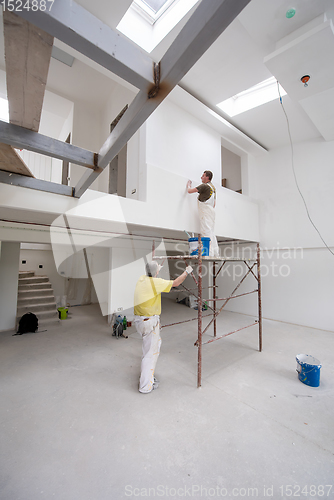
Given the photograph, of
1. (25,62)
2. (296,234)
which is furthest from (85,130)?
(296,234)

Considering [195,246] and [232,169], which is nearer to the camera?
[195,246]

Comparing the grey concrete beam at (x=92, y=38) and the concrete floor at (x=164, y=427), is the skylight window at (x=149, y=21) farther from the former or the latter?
the concrete floor at (x=164, y=427)

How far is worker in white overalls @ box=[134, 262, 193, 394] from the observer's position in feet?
A: 7.75

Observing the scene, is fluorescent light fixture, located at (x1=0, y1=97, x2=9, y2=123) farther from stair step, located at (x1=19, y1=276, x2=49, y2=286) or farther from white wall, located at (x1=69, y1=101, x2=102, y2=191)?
stair step, located at (x1=19, y1=276, x2=49, y2=286)

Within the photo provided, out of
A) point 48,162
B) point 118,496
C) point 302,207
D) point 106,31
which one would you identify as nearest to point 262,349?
point 118,496

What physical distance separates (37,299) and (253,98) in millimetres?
6673

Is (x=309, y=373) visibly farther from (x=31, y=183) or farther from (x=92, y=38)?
(x=31, y=183)

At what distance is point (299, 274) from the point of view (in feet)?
16.6

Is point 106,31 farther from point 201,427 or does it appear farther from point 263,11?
point 263,11

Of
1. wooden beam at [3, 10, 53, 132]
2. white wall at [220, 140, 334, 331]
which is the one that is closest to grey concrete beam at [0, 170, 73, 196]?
wooden beam at [3, 10, 53, 132]

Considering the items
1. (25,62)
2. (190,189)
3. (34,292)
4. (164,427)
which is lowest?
(164,427)

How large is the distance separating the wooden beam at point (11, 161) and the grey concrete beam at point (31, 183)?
6 centimetres

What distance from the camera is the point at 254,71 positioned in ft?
11.6

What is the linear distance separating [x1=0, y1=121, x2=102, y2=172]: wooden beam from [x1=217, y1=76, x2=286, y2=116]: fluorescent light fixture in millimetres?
3870
